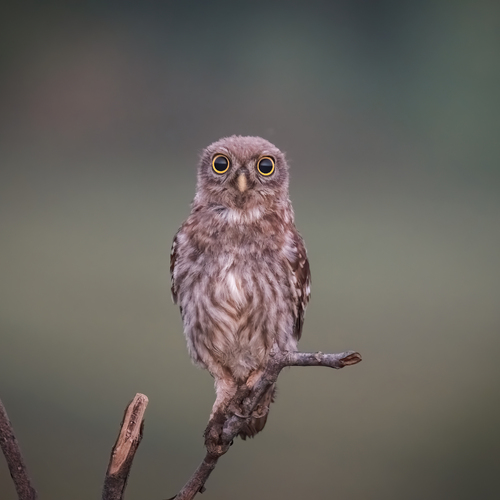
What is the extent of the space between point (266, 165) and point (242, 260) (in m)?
0.38

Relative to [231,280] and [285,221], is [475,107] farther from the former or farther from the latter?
[231,280]

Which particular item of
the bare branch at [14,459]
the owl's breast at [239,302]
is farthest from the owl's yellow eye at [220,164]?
the bare branch at [14,459]

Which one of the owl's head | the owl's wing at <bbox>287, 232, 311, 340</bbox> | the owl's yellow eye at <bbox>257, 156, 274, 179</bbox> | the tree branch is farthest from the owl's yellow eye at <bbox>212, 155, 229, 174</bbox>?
the tree branch

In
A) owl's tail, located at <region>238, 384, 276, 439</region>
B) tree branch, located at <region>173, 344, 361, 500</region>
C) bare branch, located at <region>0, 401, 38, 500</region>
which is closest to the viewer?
bare branch, located at <region>0, 401, 38, 500</region>

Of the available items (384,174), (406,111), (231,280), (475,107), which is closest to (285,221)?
(231,280)

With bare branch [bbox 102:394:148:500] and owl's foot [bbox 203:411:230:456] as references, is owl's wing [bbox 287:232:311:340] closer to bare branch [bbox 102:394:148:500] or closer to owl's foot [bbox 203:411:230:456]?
owl's foot [bbox 203:411:230:456]

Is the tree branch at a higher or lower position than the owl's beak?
lower

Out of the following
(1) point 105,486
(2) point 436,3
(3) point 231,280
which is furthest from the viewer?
(2) point 436,3

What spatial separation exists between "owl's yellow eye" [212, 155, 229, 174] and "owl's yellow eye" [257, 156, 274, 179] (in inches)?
5.0

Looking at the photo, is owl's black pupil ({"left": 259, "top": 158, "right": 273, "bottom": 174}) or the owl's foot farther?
owl's black pupil ({"left": 259, "top": 158, "right": 273, "bottom": 174})

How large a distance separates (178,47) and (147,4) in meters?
0.29

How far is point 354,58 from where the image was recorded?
330 cm

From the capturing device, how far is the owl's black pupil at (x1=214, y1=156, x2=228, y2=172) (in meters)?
2.32

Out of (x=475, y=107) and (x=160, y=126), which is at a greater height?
(x=475, y=107)
